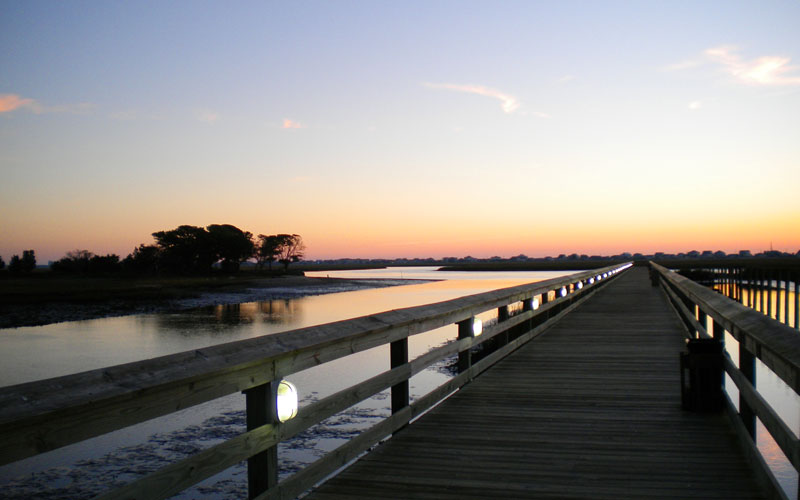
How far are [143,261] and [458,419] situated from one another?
331 feet

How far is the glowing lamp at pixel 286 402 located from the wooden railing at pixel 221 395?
0.04 m

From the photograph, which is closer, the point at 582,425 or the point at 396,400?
the point at 396,400

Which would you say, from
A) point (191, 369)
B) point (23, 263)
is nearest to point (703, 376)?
point (191, 369)

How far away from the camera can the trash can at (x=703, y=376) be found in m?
5.41

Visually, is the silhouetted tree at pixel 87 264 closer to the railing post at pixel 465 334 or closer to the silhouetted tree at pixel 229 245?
the silhouetted tree at pixel 229 245

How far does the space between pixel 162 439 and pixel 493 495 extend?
6957mm

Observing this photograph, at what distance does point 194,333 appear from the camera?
23594 millimetres

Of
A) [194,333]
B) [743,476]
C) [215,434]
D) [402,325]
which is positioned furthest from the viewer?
[194,333]

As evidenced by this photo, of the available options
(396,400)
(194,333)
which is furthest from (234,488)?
(194,333)

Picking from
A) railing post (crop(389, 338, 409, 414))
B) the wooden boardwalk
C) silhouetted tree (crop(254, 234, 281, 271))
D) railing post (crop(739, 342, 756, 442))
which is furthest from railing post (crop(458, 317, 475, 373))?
silhouetted tree (crop(254, 234, 281, 271))

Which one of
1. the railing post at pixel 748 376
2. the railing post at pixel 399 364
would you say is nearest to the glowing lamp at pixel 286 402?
the railing post at pixel 399 364

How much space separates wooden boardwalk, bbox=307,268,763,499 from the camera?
148 inches

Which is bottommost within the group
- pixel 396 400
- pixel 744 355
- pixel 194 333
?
pixel 194 333

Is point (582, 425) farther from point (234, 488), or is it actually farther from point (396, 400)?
point (234, 488)
